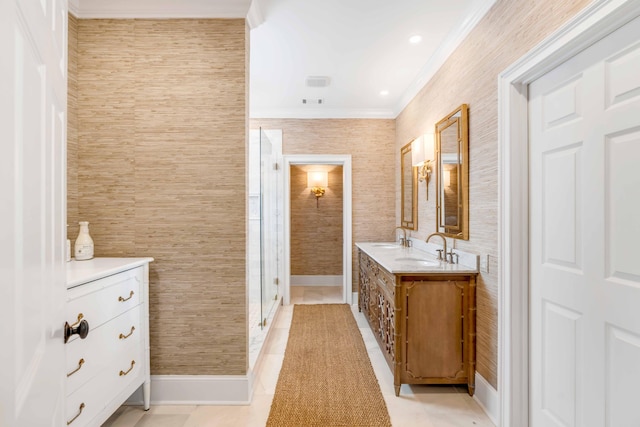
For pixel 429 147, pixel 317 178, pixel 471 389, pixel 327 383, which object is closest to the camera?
pixel 471 389

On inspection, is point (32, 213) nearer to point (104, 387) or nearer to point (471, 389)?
point (104, 387)

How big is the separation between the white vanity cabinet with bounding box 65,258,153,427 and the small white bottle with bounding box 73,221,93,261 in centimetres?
7

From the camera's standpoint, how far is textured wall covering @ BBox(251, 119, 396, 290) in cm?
456

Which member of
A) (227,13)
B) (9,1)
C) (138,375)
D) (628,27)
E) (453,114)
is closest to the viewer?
(9,1)

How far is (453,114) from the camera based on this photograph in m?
2.65

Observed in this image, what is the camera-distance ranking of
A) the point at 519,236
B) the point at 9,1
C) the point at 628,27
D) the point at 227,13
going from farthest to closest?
1. the point at 227,13
2. the point at 519,236
3. the point at 628,27
4. the point at 9,1

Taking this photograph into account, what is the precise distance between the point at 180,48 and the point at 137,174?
90 centimetres

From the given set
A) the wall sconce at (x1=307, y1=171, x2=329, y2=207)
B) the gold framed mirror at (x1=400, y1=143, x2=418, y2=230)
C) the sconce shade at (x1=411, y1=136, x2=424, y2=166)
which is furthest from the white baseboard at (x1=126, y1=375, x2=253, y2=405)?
the wall sconce at (x1=307, y1=171, x2=329, y2=207)

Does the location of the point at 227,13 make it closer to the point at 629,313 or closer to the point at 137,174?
the point at 137,174

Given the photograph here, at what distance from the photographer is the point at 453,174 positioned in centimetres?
269

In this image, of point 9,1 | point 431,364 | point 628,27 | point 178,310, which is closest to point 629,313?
point 628,27

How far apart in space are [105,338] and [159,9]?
206 cm

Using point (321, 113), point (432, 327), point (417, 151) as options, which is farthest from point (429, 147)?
point (321, 113)

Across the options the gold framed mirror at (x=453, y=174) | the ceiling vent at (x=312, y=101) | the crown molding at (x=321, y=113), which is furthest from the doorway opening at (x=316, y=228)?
the gold framed mirror at (x=453, y=174)
